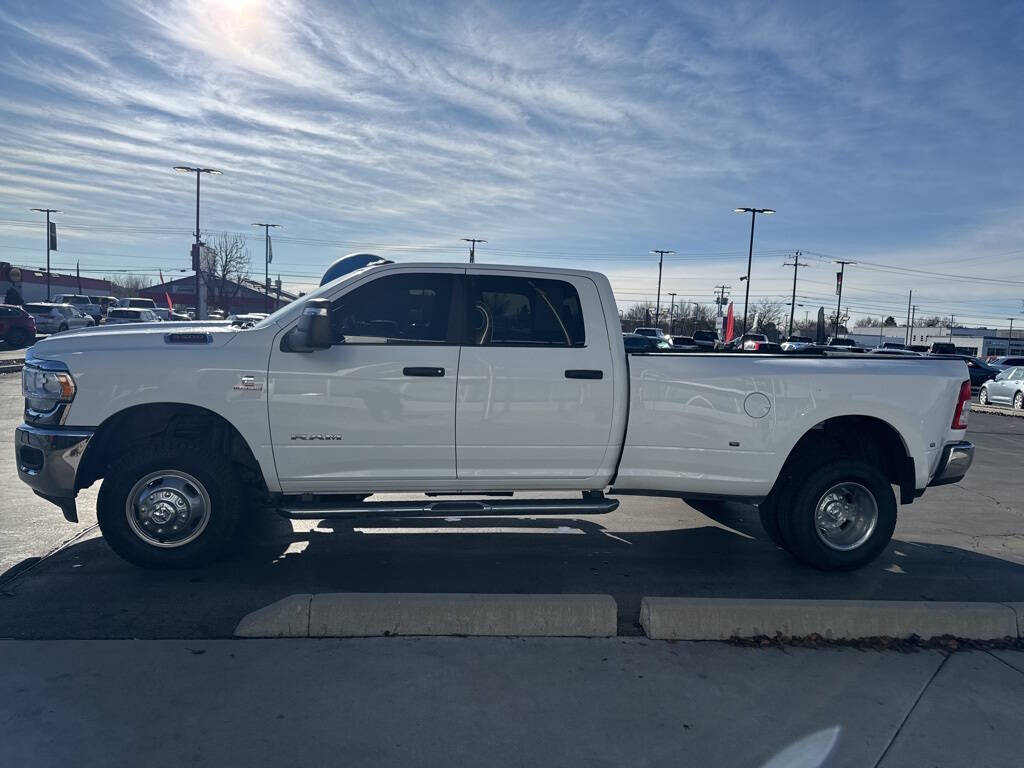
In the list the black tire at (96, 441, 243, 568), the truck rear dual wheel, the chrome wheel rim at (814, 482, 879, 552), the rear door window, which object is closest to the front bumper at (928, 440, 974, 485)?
the truck rear dual wheel

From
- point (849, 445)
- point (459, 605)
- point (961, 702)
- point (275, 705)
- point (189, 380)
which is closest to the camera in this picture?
point (275, 705)

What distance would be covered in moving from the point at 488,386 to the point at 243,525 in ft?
6.78

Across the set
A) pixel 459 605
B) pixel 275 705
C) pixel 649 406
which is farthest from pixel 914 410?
pixel 275 705

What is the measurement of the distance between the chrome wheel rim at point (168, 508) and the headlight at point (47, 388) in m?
0.74

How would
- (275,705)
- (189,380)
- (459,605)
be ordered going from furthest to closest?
(189,380) < (459,605) < (275,705)

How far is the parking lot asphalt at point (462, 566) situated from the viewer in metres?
4.66

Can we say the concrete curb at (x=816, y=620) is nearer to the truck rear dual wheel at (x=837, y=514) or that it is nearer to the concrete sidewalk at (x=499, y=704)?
the concrete sidewalk at (x=499, y=704)

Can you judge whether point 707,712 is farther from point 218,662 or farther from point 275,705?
point 218,662

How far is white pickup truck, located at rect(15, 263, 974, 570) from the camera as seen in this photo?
5055 mm

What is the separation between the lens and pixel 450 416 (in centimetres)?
521

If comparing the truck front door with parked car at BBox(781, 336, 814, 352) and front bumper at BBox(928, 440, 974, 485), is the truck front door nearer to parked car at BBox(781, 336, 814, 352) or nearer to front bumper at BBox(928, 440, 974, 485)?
parked car at BBox(781, 336, 814, 352)

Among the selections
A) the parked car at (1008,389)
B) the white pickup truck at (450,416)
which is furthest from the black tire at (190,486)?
the parked car at (1008,389)

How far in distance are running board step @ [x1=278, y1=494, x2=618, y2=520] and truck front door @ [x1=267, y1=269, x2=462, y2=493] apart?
0.57 feet

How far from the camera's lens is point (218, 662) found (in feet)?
12.9
